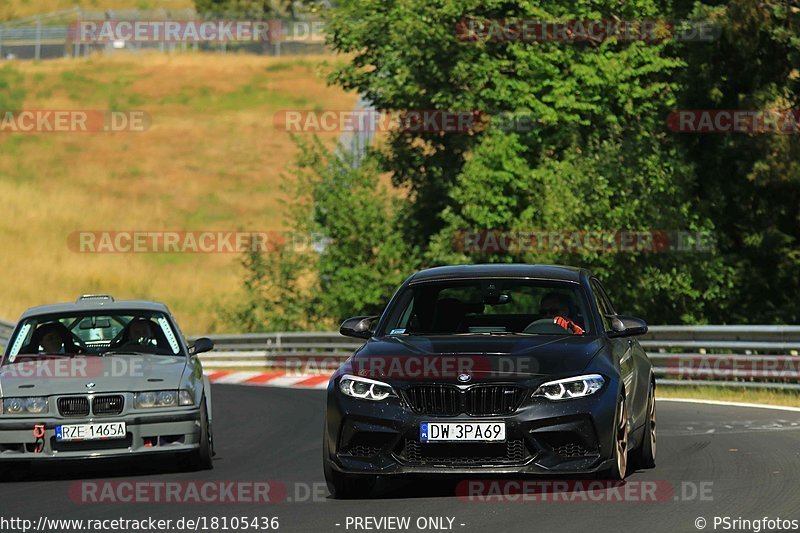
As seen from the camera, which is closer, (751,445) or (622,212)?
(751,445)

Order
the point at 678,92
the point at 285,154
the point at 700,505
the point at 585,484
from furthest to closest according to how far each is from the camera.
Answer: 1. the point at 285,154
2. the point at 678,92
3. the point at 585,484
4. the point at 700,505

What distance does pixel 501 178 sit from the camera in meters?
35.6

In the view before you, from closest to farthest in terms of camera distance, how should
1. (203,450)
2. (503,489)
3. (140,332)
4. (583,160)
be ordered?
(503,489) → (203,450) → (140,332) → (583,160)

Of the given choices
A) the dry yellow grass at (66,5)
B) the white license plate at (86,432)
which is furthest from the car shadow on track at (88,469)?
the dry yellow grass at (66,5)

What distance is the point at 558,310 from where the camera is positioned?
40.0 feet

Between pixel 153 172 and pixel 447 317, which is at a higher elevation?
pixel 447 317

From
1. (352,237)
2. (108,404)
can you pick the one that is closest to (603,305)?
(108,404)

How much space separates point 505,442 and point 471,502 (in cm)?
48

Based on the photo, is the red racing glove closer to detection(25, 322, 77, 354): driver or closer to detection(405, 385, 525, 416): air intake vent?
detection(405, 385, 525, 416): air intake vent

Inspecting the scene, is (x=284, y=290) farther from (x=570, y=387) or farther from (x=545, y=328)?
(x=570, y=387)

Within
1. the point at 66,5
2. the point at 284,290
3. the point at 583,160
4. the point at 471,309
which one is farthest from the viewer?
the point at 66,5

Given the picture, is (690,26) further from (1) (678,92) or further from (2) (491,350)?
(2) (491,350)

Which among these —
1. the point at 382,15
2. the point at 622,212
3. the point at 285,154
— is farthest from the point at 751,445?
the point at 285,154

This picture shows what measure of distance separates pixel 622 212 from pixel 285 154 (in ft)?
183
